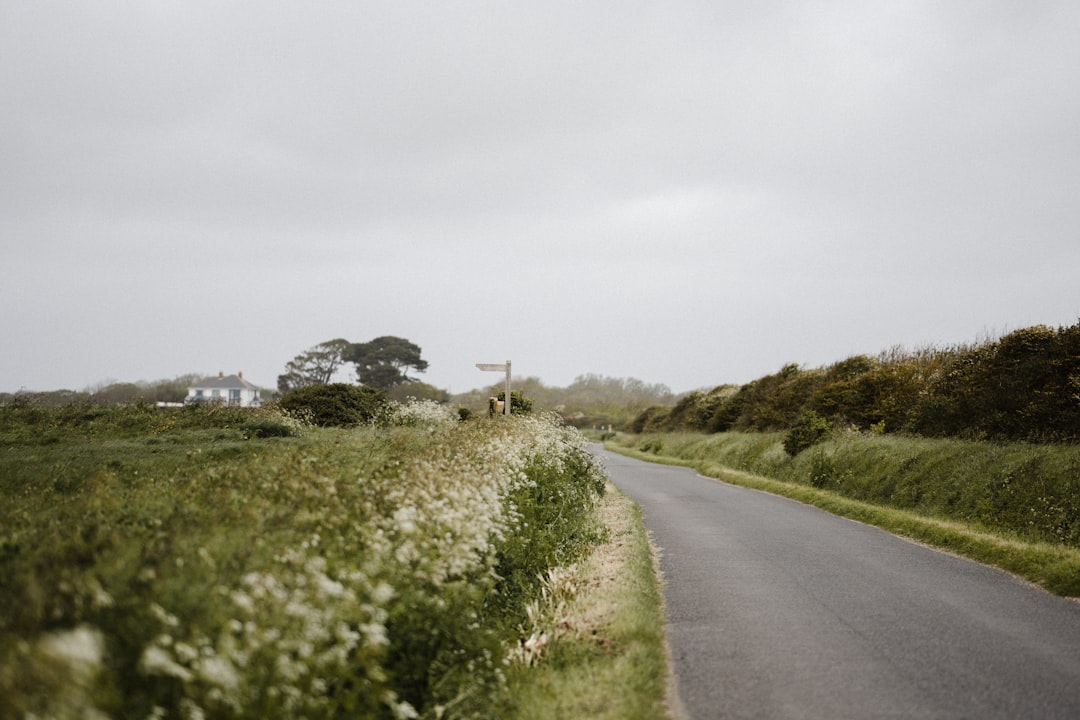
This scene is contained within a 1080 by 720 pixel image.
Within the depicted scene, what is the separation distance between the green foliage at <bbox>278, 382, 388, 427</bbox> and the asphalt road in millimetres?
18916

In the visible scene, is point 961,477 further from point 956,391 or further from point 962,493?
point 956,391

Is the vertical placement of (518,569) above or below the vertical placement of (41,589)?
below

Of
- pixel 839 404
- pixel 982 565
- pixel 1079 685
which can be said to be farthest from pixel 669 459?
pixel 1079 685

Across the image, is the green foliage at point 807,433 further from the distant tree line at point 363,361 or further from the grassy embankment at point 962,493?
the distant tree line at point 363,361

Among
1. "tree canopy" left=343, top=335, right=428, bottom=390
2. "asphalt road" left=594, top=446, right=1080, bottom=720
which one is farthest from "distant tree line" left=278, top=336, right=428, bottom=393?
"asphalt road" left=594, top=446, right=1080, bottom=720

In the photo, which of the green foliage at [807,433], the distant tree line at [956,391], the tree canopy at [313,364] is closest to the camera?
the distant tree line at [956,391]

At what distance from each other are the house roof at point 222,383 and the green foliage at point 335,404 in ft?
179

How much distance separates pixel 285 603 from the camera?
3992mm

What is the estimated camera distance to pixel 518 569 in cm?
834

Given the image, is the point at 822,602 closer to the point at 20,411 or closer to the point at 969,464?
the point at 969,464

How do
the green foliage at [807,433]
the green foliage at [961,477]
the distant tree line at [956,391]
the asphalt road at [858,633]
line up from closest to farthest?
the asphalt road at [858,633]
the green foliage at [961,477]
the distant tree line at [956,391]
the green foliage at [807,433]

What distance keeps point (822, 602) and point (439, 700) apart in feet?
16.7

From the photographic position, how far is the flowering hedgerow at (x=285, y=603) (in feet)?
11.1

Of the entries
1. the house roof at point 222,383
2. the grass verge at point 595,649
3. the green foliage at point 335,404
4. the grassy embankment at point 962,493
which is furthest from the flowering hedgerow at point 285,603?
the house roof at point 222,383
